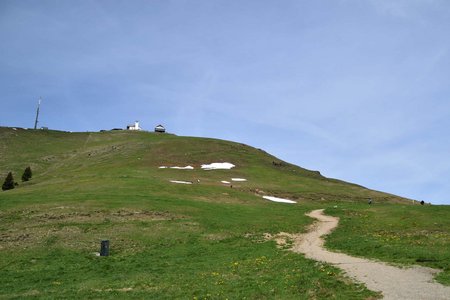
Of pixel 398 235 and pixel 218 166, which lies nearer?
pixel 398 235

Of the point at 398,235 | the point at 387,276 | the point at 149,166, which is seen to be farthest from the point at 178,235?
the point at 149,166

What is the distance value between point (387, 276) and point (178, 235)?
75.9 ft

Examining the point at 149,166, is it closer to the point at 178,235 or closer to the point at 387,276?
the point at 178,235

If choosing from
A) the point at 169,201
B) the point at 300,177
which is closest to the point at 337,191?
the point at 300,177

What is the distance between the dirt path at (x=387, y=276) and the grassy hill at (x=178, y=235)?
109 cm

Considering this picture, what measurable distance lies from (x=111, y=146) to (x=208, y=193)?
217ft

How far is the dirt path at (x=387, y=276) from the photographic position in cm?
2109

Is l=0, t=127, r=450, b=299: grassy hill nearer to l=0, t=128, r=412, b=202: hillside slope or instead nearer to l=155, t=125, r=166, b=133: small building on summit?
l=0, t=128, r=412, b=202: hillside slope

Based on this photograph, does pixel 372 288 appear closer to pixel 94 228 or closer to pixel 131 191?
pixel 94 228

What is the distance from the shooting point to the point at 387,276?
83.0ft

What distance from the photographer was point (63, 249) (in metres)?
38.2

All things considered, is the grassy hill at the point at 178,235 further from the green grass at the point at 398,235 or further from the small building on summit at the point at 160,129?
the small building on summit at the point at 160,129

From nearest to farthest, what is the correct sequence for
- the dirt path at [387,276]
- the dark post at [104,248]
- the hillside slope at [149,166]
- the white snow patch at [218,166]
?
the dirt path at [387,276] < the dark post at [104,248] < the hillside slope at [149,166] < the white snow patch at [218,166]

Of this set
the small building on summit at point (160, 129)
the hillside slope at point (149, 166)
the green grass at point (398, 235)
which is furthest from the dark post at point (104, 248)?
the small building on summit at point (160, 129)
